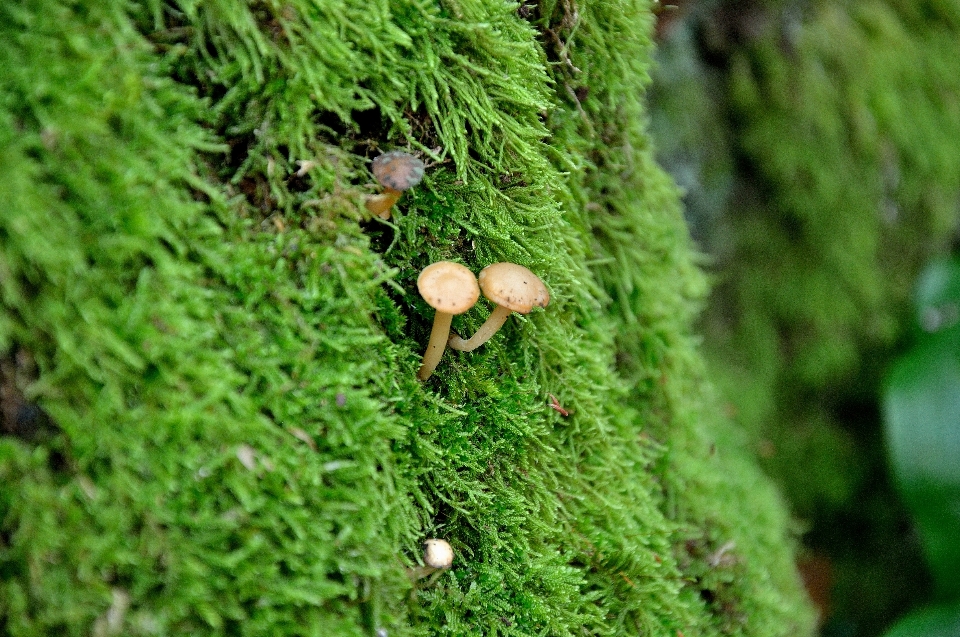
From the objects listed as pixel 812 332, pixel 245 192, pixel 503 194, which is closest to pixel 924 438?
pixel 812 332

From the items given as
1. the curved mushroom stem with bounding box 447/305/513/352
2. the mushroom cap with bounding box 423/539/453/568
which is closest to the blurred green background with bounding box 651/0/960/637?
the curved mushroom stem with bounding box 447/305/513/352

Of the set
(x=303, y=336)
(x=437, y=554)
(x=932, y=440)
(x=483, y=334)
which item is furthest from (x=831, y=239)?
(x=303, y=336)

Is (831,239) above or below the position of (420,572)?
below

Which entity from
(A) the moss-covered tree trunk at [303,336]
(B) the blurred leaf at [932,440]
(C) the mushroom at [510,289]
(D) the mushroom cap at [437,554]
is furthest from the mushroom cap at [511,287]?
(B) the blurred leaf at [932,440]

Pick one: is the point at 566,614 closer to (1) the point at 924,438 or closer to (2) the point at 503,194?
(2) the point at 503,194

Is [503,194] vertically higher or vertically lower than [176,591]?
higher

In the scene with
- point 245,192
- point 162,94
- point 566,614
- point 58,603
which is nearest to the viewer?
point 58,603

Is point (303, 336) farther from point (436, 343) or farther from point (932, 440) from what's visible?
point (932, 440)
